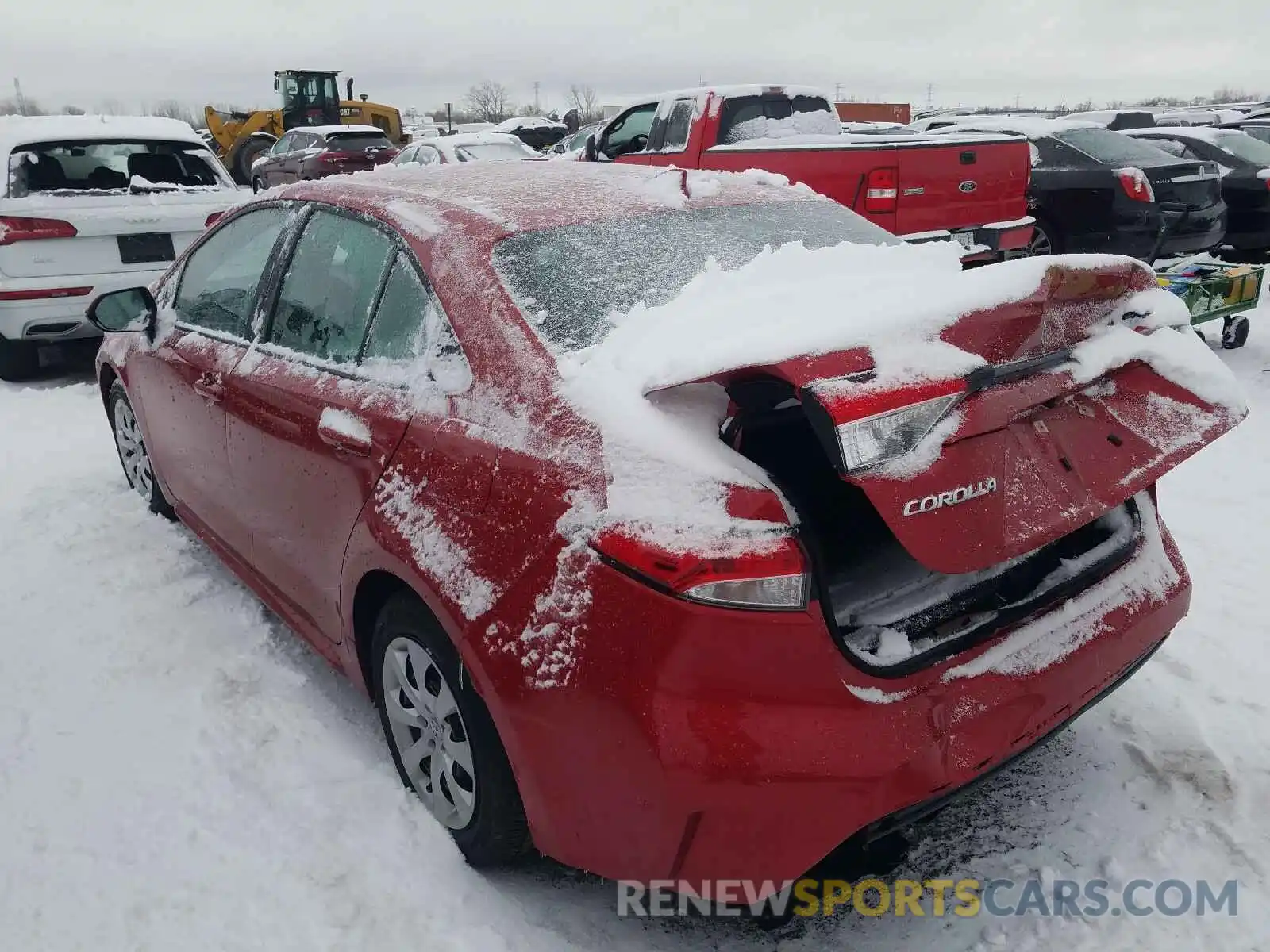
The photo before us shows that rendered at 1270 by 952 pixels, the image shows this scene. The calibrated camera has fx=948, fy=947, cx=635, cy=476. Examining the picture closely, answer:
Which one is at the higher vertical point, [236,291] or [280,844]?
[236,291]

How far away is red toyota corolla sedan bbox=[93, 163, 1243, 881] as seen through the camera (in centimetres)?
169

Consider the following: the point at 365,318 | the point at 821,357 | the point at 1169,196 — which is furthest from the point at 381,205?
the point at 1169,196

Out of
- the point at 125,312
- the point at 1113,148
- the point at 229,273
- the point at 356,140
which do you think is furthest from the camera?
the point at 356,140

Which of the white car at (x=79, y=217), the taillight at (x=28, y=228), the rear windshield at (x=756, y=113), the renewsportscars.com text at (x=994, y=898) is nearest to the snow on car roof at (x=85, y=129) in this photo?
the white car at (x=79, y=217)

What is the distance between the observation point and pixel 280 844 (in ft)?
7.81

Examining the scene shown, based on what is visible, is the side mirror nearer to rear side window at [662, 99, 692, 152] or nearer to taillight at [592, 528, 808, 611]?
taillight at [592, 528, 808, 611]

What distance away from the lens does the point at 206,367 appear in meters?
3.21

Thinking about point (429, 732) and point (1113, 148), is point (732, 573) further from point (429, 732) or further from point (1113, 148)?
point (1113, 148)

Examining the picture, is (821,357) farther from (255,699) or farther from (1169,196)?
(1169,196)

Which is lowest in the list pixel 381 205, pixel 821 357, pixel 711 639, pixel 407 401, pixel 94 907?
pixel 94 907

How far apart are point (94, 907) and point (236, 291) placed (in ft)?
6.36

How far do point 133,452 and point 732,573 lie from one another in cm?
384

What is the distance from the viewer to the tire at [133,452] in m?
4.34

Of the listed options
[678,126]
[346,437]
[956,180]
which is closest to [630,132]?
[678,126]
